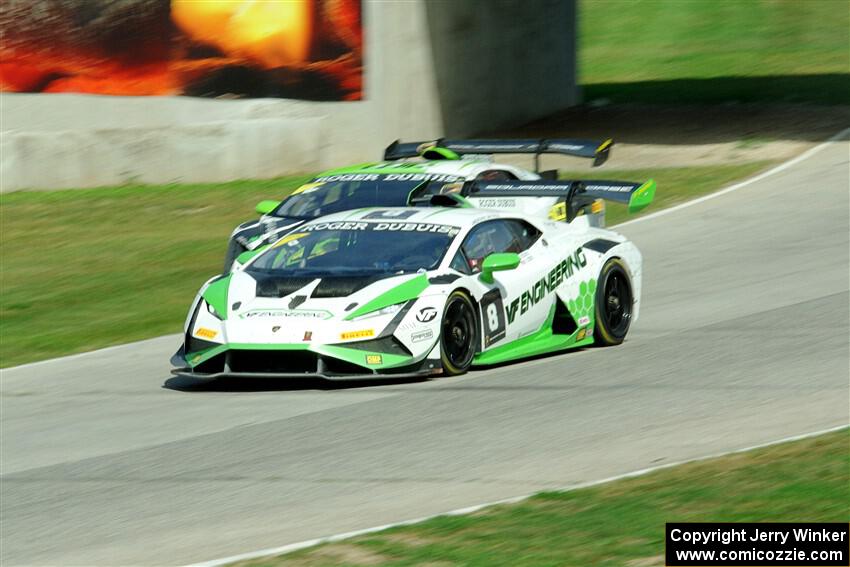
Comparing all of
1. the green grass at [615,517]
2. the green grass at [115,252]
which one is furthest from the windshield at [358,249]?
the green grass at [615,517]

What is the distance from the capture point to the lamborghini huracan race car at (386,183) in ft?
50.1

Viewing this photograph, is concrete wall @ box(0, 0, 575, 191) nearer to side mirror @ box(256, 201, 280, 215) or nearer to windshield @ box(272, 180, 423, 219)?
side mirror @ box(256, 201, 280, 215)

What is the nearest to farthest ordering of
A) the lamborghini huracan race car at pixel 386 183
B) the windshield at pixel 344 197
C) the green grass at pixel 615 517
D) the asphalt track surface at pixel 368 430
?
1. the green grass at pixel 615 517
2. the asphalt track surface at pixel 368 430
3. the lamborghini huracan race car at pixel 386 183
4. the windshield at pixel 344 197

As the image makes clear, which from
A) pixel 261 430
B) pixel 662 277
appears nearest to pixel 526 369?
pixel 261 430

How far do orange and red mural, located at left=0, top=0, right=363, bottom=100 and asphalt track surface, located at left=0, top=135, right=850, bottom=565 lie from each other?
40.5 ft

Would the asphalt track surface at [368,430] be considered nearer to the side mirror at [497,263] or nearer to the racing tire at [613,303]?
the racing tire at [613,303]

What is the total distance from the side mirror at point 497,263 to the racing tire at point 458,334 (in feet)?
1.03

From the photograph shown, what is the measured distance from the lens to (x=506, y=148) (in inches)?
613

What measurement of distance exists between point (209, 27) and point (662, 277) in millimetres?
12644

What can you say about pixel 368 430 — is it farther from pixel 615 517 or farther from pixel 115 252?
pixel 115 252

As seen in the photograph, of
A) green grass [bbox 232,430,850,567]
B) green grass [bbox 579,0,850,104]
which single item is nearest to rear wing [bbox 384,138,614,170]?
green grass [bbox 232,430,850,567]

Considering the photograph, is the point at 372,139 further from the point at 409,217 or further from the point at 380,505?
the point at 380,505

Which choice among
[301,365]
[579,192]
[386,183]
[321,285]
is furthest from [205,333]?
[386,183]

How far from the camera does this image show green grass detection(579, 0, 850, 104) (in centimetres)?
3466
